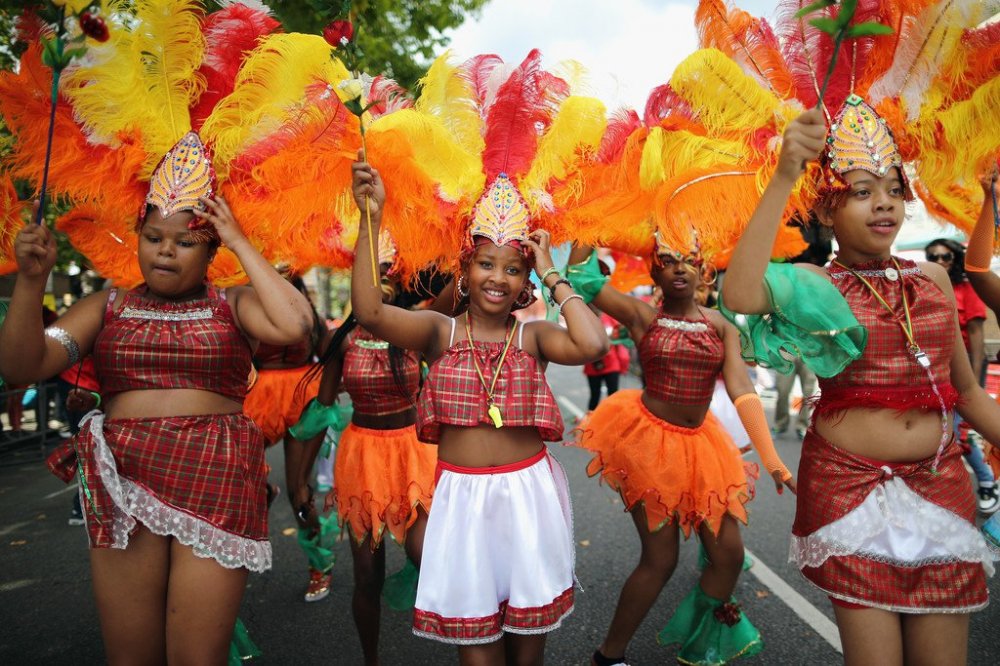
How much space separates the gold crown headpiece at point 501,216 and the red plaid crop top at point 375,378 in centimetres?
118

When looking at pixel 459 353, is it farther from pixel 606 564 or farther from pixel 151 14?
pixel 606 564

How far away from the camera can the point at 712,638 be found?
3.22 m

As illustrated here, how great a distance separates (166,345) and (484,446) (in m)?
1.14

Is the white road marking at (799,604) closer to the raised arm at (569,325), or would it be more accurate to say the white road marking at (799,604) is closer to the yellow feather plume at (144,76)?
the raised arm at (569,325)

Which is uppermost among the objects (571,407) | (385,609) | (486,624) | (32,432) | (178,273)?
(178,273)

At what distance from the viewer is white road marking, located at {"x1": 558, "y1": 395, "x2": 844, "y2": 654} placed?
11.4 ft

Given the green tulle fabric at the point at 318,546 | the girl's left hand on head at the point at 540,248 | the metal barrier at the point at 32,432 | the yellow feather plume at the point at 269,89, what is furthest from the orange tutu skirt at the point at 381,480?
the metal barrier at the point at 32,432

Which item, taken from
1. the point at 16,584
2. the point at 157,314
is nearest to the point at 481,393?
the point at 157,314

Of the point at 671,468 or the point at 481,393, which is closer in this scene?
the point at 481,393

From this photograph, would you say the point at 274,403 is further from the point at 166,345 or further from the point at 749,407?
the point at 749,407

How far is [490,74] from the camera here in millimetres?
2611

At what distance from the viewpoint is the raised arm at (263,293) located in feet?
7.40

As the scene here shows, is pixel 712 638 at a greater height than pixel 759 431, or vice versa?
pixel 759 431

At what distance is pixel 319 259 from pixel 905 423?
8.51ft
